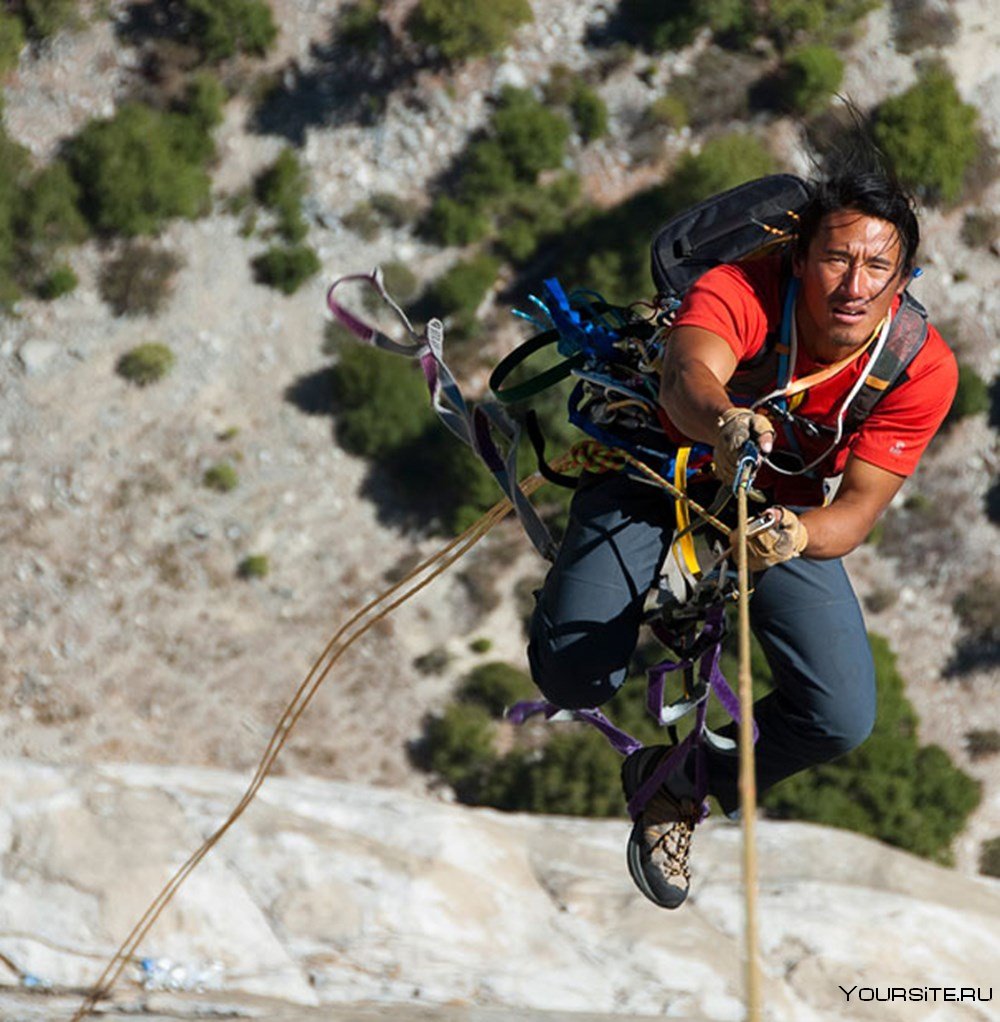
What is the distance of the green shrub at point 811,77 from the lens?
21.9 meters

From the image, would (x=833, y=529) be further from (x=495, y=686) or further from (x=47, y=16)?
(x=47, y=16)

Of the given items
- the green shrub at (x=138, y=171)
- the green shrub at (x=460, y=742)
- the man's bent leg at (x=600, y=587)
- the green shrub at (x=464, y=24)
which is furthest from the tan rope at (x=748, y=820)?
the green shrub at (x=138, y=171)

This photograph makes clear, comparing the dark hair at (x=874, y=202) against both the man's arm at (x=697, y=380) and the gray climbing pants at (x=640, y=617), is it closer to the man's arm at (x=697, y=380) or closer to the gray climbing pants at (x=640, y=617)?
the man's arm at (x=697, y=380)

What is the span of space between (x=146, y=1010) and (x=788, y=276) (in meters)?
4.55

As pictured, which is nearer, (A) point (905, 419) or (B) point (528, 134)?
(A) point (905, 419)

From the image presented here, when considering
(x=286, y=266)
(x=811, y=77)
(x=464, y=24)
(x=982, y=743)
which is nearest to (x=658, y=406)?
(x=286, y=266)

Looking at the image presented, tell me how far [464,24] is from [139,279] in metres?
5.84

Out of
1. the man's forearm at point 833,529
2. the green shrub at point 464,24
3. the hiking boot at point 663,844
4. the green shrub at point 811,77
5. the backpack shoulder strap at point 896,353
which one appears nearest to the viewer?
Result: the man's forearm at point 833,529

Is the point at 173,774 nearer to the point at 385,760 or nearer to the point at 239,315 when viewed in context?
the point at 385,760

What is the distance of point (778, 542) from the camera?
4.32 meters

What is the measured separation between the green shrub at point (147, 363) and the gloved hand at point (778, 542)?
697 inches

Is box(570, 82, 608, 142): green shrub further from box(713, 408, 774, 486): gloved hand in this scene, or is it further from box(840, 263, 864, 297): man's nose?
box(713, 408, 774, 486): gloved hand

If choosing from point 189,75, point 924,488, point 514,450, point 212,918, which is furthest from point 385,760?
point 514,450

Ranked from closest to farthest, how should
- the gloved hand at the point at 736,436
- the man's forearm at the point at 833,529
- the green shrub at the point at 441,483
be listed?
the gloved hand at the point at 736,436
the man's forearm at the point at 833,529
the green shrub at the point at 441,483
